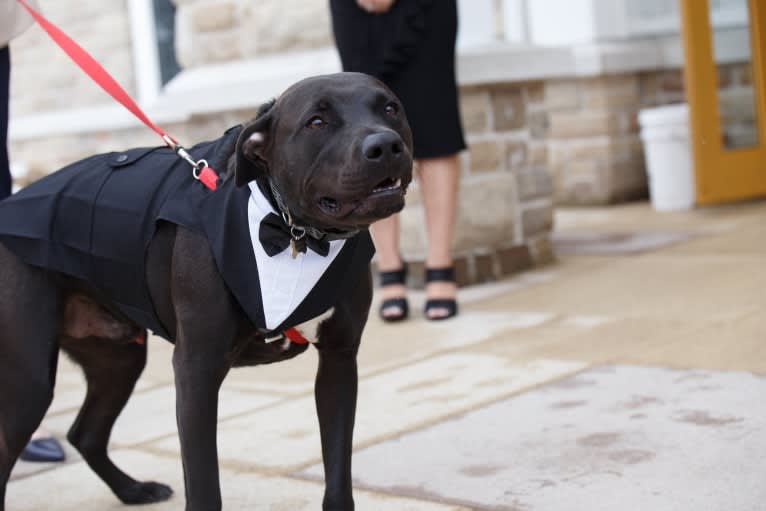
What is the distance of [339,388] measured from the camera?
8.37 ft

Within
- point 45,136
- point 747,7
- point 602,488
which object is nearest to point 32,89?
point 45,136

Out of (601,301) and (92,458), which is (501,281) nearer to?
(601,301)

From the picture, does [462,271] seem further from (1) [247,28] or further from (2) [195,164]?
(2) [195,164]

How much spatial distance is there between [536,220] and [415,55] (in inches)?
62.2

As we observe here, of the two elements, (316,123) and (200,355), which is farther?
(200,355)

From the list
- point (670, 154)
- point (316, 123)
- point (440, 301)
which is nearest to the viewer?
point (316, 123)

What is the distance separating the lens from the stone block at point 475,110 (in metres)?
6.17

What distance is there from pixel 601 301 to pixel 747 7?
3622mm

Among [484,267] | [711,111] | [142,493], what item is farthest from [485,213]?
[142,493]

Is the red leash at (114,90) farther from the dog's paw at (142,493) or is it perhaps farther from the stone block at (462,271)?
the stone block at (462,271)

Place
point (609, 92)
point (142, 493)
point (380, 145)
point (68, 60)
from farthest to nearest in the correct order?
1. point (68, 60)
2. point (609, 92)
3. point (142, 493)
4. point (380, 145)

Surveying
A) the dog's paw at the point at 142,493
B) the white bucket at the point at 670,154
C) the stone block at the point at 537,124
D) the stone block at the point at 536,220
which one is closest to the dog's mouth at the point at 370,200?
the dog's paw at the point at 142,493

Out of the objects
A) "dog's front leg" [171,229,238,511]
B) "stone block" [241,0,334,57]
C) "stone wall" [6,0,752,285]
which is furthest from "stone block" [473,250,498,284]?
"dog's front leg" [171,229,238,511]

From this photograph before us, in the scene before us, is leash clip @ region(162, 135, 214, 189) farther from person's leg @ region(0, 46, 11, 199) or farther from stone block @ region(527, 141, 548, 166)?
stone block @ region(527, 141, 548, 166)
